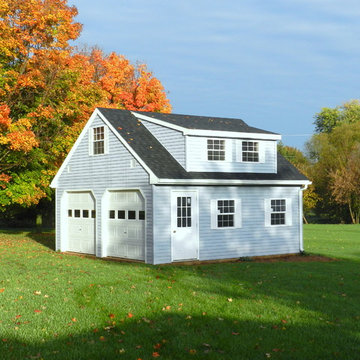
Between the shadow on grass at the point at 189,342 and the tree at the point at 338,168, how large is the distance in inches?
2005

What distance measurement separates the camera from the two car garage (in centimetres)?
2180

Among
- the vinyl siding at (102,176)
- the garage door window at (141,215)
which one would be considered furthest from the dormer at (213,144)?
the garage door window at (141,215)

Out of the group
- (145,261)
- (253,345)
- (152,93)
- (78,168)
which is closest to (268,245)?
(145,261)

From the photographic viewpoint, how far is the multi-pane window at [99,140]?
2394 cm

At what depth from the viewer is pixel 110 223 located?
23312mm

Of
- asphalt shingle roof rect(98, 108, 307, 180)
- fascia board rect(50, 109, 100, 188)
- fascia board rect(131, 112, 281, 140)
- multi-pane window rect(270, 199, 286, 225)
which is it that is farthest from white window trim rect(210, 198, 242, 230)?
fascia board rect(50, 109, 100, 188)

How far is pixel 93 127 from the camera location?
2450cm

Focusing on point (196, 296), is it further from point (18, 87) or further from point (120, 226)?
point (18, 87)

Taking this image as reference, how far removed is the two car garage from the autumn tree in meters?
4.59

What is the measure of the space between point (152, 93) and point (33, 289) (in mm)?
34667

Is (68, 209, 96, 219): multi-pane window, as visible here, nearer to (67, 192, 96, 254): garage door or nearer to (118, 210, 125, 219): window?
(67, 192, 96, 254): garage door

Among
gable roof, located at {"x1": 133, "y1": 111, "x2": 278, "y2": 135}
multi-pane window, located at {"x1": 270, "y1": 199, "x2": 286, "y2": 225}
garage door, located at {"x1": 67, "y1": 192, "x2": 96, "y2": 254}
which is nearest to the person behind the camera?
gable roof, located at {"x1": 133, "y1": 111, "x2": 278, "y2": 135}

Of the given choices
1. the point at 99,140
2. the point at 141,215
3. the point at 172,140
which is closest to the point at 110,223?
the point at 141,215

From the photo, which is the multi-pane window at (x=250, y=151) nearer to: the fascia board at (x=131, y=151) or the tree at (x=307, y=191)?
the fascia board at (x=131, y=151)
